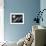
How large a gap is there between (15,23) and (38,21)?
3.16ft

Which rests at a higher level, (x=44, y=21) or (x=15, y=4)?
(x=15, y=4)

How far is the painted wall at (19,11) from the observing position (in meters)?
5.42

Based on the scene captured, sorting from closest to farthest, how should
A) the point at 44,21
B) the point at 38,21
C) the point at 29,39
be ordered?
the point at 29,39 < the point at 44,21 < the point at 38,21

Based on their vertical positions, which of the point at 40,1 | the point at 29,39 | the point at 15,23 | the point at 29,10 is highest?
the point at 40,1

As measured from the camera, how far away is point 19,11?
5.44m

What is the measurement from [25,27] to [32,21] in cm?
39

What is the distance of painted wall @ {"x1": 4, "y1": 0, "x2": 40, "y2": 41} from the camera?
17.8 ft

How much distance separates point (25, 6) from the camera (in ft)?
17.9

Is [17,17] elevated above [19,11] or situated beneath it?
situated beneath

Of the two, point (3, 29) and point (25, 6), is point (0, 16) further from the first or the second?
point (25, 6)

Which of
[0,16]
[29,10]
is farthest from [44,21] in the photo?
[0,16]

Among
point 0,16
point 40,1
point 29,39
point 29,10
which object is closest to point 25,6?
point 29,10

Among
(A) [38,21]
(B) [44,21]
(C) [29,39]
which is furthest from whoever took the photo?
(A) [38,21]

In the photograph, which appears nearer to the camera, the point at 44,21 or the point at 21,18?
the point at 44,21
